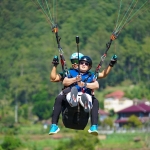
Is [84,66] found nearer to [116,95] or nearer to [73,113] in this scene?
[73,113]

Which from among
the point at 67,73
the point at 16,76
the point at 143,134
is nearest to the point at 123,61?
the point at 16,76

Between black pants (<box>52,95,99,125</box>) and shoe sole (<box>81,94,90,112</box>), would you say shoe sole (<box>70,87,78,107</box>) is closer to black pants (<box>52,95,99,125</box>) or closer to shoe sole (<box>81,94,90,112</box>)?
shoe sole (<box>81,94,90,112</box>)

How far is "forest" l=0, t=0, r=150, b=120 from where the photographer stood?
61.8 meters

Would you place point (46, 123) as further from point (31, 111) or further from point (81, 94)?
→ point (81, 94)

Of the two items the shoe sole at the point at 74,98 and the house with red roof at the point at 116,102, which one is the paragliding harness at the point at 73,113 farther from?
the house with red roof at the point at 116,102

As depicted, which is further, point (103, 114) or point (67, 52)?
point (67, 52)

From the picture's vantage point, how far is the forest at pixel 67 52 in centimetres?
6179

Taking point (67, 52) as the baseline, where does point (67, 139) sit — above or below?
below

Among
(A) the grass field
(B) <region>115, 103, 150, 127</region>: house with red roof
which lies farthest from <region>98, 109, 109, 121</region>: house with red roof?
(A) the grass field

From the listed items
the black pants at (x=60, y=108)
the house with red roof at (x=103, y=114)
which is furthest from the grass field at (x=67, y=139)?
the black pants at (x=60, y=108)

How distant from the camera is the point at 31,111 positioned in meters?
61.2

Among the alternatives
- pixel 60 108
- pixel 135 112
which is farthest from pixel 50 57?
pixel 60 108

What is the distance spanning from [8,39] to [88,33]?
33351mm

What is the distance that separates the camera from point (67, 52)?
6838 centimetres
